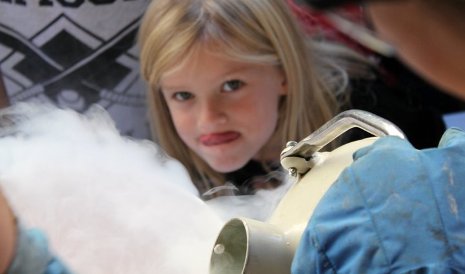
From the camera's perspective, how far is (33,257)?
0.34 meters

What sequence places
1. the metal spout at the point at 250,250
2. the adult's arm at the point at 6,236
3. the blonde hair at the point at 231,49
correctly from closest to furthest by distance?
the adult's arm at the point at 6,236 < the metal spout at the point at 250,250 < the blonde hair at the point at 231,49

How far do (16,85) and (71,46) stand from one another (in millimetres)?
83

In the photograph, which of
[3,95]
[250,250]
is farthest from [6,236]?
[3,95]

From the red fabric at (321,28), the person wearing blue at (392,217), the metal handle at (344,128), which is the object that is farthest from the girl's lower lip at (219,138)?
the person wearing blue at (392,217)

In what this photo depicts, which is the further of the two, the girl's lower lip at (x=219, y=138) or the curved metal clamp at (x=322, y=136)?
the girl's lower lip at (x=219, y=138)

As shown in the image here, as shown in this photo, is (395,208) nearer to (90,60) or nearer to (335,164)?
(335,164)

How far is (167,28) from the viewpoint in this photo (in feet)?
2.85

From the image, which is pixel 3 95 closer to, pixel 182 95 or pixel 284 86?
pixel 182 95

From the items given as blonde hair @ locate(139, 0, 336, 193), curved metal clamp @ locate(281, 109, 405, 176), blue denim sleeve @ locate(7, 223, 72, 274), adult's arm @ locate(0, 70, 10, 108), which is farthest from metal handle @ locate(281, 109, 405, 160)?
adult's arm @ locate(0, 70, 10, 108)

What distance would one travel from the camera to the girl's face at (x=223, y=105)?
849 millimetres

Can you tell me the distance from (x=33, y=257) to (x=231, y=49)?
20.9 inches

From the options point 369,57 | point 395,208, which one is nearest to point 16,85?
point 369,57

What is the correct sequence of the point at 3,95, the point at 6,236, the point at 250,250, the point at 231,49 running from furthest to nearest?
1. the point at 3,95
2. the point at 231,49
3. the point at 250,250
4. the point at 6,236

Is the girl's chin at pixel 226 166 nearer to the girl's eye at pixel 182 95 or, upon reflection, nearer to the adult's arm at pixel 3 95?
the girl's eye at pixel 182 95
